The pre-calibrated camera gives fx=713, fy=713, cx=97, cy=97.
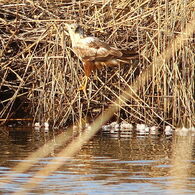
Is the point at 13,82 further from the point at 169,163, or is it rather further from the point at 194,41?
the point at 169,163

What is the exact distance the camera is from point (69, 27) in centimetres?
860

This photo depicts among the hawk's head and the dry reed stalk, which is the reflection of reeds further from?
the hawk's head

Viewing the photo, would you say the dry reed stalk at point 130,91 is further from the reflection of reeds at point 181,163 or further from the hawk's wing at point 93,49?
the reflection of reeds at point 181,163

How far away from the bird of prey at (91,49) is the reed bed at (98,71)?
401mm

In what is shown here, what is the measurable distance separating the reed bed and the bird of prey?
0.40 meters

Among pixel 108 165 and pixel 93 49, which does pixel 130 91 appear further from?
pixel 108 165

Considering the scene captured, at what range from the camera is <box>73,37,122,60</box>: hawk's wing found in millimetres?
8523

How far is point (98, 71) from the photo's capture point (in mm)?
9328

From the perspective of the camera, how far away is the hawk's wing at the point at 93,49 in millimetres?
8523

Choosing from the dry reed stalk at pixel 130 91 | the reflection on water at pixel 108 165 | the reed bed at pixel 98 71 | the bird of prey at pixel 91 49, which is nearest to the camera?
the reflection on water at pixel 108 165

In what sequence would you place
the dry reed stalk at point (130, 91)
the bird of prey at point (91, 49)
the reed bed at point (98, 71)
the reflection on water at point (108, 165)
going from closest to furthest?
the reflection on water at point (108, 165) < the dry reed stalk at point (130, 91) < the bird of prey at point (91, 49) < the reed bed at point (98, 71)

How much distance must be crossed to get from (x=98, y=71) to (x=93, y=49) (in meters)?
0.82

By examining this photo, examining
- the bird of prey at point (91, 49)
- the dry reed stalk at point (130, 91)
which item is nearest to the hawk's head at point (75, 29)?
the bird of prey at point (91, 49)

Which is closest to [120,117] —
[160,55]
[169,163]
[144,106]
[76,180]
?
[144,106]
